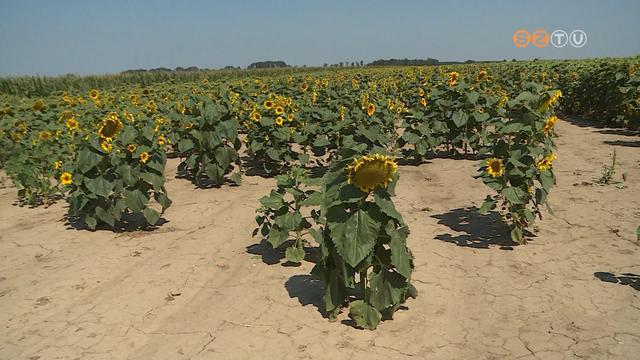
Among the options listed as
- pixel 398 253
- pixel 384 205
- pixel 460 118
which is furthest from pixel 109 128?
pixel 460 118

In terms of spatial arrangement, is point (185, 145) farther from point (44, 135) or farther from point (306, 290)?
point (306, 290)

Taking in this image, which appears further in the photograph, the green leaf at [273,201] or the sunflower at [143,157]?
the sunflower at [143,157]

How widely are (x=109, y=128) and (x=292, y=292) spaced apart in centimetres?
317

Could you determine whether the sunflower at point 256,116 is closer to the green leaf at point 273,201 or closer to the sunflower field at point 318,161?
the sunflower field at point 318,161

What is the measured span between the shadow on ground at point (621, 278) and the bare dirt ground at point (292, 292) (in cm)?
2

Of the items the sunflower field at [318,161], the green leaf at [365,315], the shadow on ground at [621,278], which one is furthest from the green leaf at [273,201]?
the shadow on ground at [621,278]

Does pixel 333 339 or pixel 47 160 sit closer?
pixel 333 339

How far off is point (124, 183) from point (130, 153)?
1.36 feet

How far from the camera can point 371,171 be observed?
10.8 feet

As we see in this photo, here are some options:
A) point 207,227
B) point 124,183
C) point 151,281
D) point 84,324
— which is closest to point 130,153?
point 124,183

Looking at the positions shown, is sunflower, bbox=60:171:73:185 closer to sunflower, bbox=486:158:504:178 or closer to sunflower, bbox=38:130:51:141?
sunflower, bbox=38:130:51:141

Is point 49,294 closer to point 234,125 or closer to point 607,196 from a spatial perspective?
point 234,125

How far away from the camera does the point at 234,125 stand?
8094 millimetres

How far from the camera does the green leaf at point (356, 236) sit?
3309 millimetres
